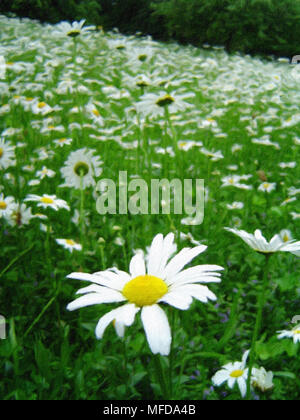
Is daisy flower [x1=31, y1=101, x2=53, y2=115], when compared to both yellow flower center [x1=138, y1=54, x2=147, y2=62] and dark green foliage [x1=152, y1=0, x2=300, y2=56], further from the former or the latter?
dark green foliage [x1=152, y1=0, x2=300, y2=56]

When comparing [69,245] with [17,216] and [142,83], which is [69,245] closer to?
[17,216]

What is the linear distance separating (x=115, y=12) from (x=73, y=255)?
11947mm

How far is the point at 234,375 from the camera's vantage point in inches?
34.5

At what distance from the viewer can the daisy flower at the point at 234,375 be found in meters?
0.85

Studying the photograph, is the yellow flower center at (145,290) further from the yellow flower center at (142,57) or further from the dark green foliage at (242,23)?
the dark green foliage at (242,23)

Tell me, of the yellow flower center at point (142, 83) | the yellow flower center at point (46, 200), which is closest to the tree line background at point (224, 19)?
the yellow flower center at point (142, 83)

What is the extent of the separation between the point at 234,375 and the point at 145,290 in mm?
456

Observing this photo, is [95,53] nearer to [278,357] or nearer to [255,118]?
[255,118]

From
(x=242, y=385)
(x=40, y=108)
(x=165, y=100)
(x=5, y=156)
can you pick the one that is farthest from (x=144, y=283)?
(x=40, y=108)

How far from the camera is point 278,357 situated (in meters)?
1.12

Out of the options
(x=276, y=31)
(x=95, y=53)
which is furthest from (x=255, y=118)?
(x=276, y=31)

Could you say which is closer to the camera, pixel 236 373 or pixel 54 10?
pixel 236 373

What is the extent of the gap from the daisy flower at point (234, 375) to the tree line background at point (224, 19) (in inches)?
334

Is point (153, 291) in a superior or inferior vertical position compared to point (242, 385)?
superior
